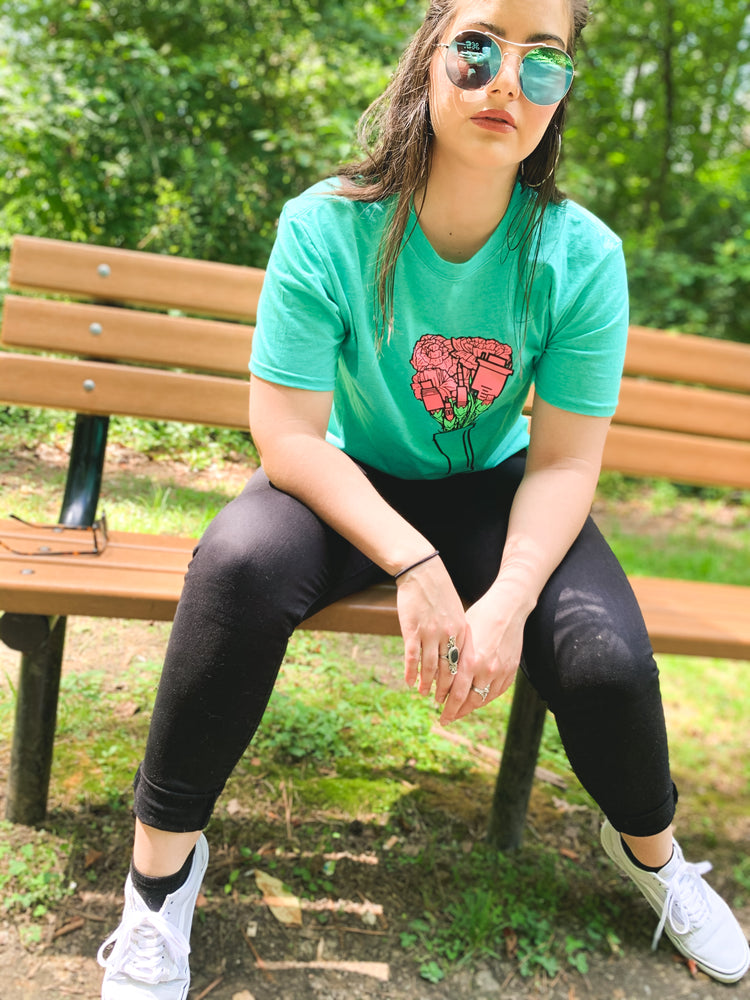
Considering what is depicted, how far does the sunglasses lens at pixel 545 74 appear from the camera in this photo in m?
1.52

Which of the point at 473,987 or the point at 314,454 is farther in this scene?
the point at 473,987

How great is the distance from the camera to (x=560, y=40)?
5.09 feet

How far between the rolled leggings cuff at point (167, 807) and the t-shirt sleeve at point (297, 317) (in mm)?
717

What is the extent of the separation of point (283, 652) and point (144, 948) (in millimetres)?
547

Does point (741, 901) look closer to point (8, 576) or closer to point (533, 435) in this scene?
point (533, 435)

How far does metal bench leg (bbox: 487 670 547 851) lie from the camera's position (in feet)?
6.69

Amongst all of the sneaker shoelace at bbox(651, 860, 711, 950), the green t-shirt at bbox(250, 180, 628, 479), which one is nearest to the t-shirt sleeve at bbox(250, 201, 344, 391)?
the green t-shirt at bbox(250, 180, 628, 479)

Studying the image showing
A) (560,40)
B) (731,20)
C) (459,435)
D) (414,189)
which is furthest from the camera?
(731,20)

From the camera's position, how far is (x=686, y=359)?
2.56 metres

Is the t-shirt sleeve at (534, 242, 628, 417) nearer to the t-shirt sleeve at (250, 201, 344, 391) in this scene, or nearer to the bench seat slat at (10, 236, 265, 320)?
the t-shirt sleeve at (250, 201, 344, 391)

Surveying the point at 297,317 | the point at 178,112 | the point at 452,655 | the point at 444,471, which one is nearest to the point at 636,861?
the point at 452,655

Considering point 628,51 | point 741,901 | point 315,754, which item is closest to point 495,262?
point 315,754

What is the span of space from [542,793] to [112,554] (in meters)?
1.33

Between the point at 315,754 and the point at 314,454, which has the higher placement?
the point at 314,454
